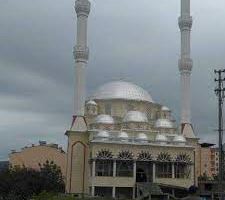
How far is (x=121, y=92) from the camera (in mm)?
80562

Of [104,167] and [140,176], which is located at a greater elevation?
[104,167]

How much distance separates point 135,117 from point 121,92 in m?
7.93

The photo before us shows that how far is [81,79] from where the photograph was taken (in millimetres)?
72062

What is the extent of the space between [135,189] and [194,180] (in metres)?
10.2

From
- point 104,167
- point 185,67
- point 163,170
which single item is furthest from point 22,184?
point 185,67

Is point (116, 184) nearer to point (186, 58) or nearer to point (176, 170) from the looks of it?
point (176, 170)

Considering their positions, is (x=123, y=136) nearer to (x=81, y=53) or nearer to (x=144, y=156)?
(x=144, y=156)

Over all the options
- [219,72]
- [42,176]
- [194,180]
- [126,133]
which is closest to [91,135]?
[126,133]

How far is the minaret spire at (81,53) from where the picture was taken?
71.7 meters

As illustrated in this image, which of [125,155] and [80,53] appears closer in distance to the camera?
[125,155]

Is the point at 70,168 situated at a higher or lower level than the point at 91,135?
lower

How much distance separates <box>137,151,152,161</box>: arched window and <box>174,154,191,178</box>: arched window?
3824mm

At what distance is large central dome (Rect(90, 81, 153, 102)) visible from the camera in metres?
79.9

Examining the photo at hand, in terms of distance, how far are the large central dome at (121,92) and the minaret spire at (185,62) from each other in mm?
7767
